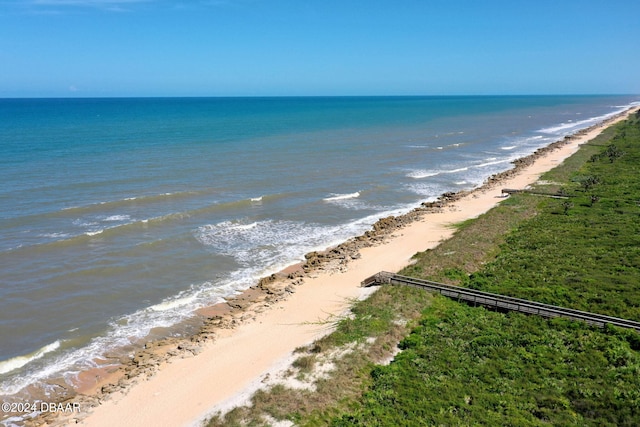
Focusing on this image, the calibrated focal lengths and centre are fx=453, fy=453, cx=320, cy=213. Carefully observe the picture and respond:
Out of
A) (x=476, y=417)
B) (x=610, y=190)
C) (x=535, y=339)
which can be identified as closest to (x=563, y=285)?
(x=535, y=339)

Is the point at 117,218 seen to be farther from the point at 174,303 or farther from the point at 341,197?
the point at 341,197

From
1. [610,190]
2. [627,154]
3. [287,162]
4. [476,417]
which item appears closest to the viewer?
[476,417]

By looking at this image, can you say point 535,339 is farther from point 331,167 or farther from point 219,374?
point 331,167

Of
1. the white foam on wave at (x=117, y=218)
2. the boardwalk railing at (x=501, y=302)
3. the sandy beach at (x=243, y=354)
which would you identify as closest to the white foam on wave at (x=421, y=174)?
the sandy beach at (x=243, y=354)

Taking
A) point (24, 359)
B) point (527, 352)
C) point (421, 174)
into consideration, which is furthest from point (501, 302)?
point (421, 174)

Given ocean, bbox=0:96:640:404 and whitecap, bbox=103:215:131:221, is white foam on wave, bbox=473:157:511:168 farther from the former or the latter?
whitecap, bbox=103:215:131:221
